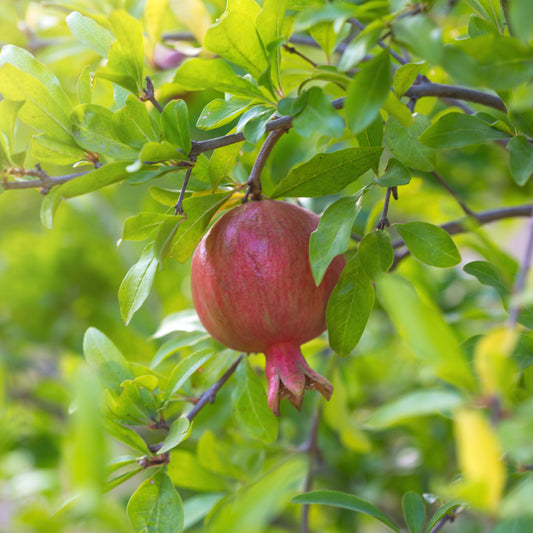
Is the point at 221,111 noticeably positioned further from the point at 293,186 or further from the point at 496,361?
the point at 496,361

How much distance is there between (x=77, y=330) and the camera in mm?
1517

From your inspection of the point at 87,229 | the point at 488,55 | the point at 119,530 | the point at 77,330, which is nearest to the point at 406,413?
the point at 119,530

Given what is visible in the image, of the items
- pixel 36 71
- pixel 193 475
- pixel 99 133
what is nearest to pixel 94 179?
pixel 99 133

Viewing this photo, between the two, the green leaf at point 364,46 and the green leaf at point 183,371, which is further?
the green leaf at point 183,371

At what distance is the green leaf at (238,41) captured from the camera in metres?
0.57

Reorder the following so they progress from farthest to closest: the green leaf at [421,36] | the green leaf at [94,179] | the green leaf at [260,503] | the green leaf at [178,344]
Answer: the green leaf at [178,344]
the green leaf at [94,179]
the green leaf at [421,36]
the green leaf at [260,503]

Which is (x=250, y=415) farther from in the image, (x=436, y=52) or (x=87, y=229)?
(x=87, y=229)

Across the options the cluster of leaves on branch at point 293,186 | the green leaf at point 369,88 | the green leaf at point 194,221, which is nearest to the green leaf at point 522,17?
the cluster of leaves on branch at point 293,186

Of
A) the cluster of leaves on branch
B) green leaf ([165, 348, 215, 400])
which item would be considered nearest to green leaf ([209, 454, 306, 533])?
the cluster of leaves on branch

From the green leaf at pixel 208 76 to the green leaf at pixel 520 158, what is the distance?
27 cm

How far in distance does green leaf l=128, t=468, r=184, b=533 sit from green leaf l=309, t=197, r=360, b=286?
27 cm

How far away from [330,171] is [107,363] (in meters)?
0.34

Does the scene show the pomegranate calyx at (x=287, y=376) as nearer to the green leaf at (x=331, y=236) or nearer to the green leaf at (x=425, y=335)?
the green leaf at (x=331, y=236)

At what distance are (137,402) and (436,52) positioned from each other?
0.47 m
